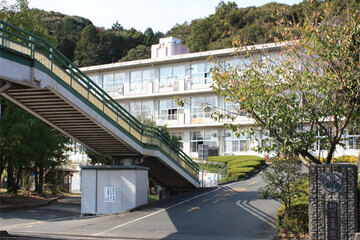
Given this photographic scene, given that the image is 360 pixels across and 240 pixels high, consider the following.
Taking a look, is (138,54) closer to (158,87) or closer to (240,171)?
(158,87)

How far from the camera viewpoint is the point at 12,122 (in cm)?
2281

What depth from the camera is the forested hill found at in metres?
62.0

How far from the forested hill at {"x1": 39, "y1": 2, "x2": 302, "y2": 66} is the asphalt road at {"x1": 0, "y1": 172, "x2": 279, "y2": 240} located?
35.3m

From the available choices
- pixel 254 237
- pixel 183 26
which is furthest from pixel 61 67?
pixel 183 26

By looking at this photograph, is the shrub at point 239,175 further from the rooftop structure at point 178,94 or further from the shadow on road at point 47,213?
the rooftop structure at point 178,94

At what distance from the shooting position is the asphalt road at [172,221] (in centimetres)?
1527

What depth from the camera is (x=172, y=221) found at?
1756cm

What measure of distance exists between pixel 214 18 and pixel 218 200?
154ft

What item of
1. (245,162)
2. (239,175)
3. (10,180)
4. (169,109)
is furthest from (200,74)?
(10,180)

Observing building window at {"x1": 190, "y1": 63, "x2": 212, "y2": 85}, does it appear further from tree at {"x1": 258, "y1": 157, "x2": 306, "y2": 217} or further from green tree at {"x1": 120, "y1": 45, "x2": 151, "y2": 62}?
tree at {"x1": 258, "y1": 157, "x2": 306, "y2": 217}

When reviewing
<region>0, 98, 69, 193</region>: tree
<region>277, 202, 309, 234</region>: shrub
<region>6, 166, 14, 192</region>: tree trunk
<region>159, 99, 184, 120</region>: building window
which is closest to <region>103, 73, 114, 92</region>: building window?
<region>159, 99, 184, 120</region>: building window

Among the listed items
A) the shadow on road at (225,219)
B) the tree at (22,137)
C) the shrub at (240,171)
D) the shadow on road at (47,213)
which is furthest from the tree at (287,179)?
the shrub at (240,171)

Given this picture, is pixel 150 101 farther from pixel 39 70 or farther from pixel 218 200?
pixel 39 70

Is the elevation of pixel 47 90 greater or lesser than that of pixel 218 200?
greater
